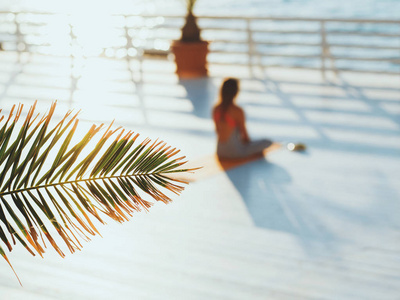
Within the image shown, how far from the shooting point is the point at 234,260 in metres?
4.09

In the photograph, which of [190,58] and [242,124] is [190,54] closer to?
[190,58]

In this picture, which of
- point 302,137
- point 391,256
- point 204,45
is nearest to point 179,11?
point 204,45

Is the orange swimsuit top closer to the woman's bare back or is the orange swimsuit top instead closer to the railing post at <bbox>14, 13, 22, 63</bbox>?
the woman's bare back

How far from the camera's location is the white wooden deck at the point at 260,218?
3.74 metres

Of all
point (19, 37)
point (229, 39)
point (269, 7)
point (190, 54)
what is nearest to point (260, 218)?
point (190, 54)

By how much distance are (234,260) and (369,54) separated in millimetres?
29846

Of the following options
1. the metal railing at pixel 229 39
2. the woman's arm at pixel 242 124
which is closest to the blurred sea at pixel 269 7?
the metal railing at pixel 229 39

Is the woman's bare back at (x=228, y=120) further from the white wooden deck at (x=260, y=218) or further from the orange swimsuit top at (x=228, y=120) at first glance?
the white wooden deck at (x=260, y=218)

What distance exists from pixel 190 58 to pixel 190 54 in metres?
0.10

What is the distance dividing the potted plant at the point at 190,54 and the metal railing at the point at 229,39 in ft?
1.70

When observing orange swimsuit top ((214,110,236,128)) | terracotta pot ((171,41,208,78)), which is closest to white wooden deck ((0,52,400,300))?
orange swimsuit top ((214,110,236,128))

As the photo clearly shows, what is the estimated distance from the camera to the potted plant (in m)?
10.5

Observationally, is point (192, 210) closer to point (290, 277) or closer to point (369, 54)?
point (290, 277)

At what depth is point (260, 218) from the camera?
4.87 m
